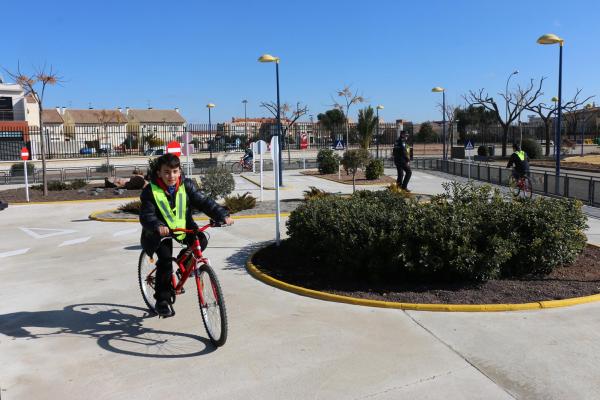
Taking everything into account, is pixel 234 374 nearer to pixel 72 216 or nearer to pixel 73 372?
pixel 73 372

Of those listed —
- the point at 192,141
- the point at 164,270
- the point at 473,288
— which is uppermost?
the point at 192,141

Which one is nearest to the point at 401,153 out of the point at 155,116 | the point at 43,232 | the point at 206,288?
the point at 43,232

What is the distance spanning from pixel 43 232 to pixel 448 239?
9147 mm

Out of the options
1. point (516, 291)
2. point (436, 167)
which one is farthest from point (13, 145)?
point (516, 291)

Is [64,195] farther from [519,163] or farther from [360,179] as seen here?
[519,163]

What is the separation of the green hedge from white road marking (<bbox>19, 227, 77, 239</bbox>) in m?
6.76

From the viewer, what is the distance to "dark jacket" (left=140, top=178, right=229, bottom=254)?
473cm

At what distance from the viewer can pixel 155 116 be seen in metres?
96.4

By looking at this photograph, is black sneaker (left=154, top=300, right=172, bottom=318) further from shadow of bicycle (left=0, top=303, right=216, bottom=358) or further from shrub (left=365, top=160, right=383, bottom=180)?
shrub (left=365, top=160, right=383, bottom=180)

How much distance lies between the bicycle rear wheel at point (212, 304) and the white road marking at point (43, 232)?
763 cm

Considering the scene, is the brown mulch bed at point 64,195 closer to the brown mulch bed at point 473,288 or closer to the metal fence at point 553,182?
the brown mulch bed at point 473,288

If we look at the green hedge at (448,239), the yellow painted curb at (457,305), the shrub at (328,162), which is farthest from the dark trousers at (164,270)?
the shrub at (328,162)

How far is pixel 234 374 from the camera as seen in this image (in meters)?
4.09

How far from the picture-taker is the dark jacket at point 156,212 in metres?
4.73
